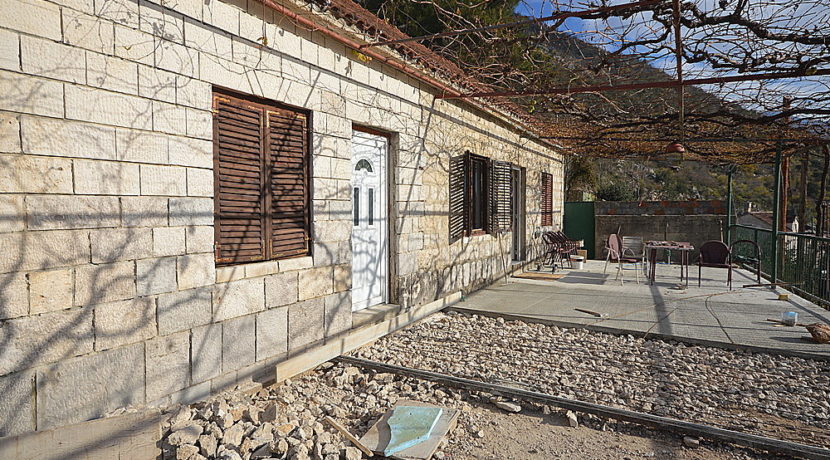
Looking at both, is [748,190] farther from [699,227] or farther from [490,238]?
[490,238]

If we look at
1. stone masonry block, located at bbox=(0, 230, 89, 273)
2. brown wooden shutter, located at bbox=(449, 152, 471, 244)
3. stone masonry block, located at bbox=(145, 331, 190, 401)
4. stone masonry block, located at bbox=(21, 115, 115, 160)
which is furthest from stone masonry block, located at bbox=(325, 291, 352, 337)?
brown wooden shutter, located at bbox=(449, 152, 471, 244)

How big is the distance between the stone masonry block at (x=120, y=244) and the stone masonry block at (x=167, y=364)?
0.55m

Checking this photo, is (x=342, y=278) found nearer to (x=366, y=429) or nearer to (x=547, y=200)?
(x=366, y=429)

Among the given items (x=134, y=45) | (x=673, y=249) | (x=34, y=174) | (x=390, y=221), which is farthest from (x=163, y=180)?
(x=673, y=249)

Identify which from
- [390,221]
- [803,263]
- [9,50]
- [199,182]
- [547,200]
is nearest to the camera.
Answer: [9,50]

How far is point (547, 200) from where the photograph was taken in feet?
39.8

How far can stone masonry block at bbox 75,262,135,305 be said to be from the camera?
8.81 feet

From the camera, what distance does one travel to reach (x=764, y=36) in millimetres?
4883

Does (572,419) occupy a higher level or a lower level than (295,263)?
lower

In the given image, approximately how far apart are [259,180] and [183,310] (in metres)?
1.16

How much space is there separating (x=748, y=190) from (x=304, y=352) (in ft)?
120

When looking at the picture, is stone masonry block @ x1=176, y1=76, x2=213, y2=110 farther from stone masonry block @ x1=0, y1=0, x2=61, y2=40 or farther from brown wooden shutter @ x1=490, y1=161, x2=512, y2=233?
brown wooden shutter @ x1=490, y1=161, x2=512, y2=233

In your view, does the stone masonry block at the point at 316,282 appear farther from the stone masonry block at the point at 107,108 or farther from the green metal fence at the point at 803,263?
the green metal fence at the point at 803,263

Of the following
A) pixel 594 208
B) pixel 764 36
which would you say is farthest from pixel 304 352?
pixel 594 208
